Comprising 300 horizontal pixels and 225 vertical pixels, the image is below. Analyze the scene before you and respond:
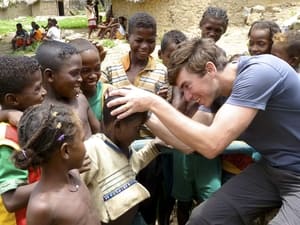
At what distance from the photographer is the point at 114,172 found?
2.74 meters

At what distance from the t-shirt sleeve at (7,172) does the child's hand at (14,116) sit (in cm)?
17

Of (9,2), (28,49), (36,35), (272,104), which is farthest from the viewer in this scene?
(9,2)

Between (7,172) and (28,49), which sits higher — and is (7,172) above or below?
above

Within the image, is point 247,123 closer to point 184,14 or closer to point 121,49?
point 121,49

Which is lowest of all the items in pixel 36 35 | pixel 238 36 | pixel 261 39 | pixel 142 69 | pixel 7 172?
pixel 36 35

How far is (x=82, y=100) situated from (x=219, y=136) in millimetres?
1044

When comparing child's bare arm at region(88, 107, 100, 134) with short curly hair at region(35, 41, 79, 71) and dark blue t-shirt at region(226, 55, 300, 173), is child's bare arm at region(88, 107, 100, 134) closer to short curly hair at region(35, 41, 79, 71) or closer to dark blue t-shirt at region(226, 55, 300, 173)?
short curly hair at region(35, 41, 79, 71)

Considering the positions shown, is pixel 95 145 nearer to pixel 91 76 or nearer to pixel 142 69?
pixel 91 76

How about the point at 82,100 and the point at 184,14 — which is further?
the point at 184,14

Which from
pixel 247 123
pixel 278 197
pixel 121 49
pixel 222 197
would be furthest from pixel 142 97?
pixel 121 49

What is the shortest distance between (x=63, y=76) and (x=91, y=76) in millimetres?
369

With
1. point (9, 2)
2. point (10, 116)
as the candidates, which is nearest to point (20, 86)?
point (10, 116)

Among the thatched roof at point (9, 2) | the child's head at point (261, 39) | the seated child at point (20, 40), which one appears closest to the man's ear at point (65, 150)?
the child's head at point (261, 39)

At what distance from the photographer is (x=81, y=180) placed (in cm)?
255
